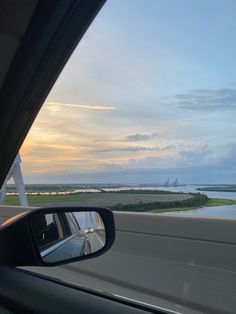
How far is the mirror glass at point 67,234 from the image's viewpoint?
1.80 m

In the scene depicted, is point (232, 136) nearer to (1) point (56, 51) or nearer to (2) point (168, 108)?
(2) point (168, 108)

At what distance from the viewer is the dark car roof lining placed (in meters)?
2.41

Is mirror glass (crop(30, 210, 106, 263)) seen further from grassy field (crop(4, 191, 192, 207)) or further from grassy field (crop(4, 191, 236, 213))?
grassy field (crop(4, 191, 192, 207))

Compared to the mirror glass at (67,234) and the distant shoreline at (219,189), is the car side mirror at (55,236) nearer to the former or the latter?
the mirror glass at (67,234)

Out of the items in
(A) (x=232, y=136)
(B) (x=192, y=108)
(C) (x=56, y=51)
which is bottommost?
(A) (x=232, y=136)

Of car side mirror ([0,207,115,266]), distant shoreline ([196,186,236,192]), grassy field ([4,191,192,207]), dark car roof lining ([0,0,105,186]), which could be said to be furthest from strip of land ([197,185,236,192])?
dark car roof lining ([0,0,105,186])

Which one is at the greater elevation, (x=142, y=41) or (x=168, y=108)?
(x=142, y=41)

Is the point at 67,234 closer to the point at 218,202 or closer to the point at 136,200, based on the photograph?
the point at 218,202

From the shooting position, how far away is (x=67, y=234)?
2035 mm

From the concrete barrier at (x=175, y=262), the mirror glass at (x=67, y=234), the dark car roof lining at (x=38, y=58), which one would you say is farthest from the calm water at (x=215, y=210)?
the dark car roof lining at (x=38, y=58)

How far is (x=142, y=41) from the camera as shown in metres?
2.55

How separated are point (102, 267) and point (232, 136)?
957 millimetres

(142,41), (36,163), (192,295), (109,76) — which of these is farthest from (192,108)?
(36,163)

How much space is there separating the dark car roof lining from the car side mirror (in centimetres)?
81
